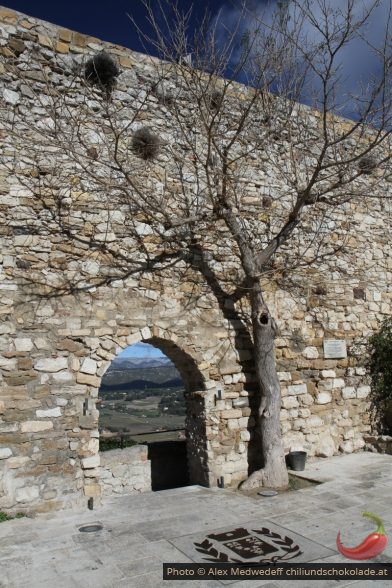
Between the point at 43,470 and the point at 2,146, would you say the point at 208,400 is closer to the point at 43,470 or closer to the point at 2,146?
the point at 43,470

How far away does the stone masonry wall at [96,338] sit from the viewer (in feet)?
16.4

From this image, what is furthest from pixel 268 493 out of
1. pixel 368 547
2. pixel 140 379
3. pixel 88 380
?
pixel 140 379

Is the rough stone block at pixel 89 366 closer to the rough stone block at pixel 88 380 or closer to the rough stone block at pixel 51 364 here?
the rough stone block at pixel 88 380

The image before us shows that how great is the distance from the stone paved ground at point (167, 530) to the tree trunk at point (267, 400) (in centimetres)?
39

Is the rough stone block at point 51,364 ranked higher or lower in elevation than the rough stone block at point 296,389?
higher

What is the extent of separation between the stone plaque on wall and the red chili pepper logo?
11.4 feet

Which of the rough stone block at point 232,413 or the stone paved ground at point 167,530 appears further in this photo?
the rough stone block at point 232,413

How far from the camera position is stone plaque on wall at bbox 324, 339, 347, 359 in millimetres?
7363

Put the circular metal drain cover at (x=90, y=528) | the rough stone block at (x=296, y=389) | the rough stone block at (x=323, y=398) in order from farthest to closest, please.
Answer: the rough stone block at (x=323, y=398) → the rough stone block at (x=296, y=389) → the circular metal drain cover at (x=90, y=528)

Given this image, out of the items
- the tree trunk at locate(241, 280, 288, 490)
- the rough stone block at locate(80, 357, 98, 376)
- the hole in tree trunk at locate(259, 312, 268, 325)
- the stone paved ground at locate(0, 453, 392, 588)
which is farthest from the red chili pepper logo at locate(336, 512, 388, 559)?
the rough stone block at locate(80, 357, 98, 376)

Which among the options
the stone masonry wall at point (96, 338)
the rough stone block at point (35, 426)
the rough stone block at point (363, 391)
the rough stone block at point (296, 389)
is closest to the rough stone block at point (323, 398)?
the stone masonry wall at point (96, 338)

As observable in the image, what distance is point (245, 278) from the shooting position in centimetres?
645

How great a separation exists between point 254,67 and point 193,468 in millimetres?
5317

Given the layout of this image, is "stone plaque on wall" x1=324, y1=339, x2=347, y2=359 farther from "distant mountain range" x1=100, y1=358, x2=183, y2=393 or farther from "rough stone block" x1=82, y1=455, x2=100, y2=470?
"distant mountain range" x1=100, y1=358, x2=183, y2=393
